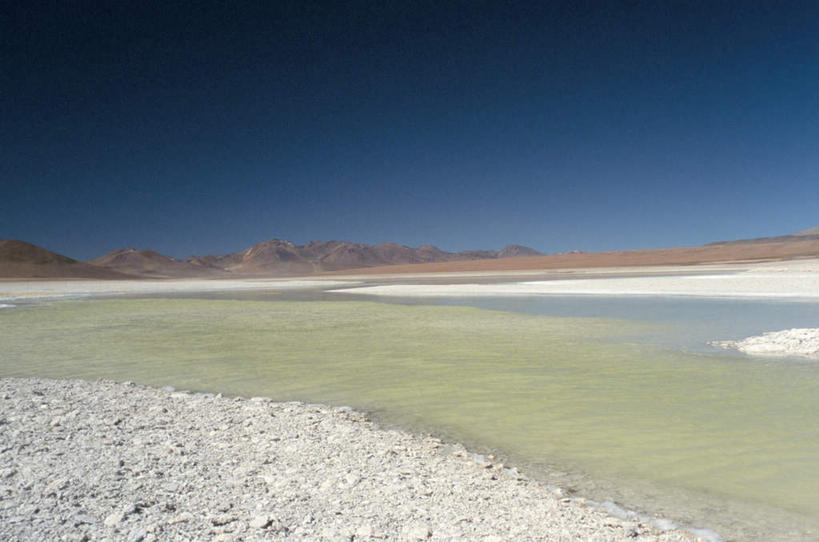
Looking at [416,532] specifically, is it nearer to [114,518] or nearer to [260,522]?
[260,522]

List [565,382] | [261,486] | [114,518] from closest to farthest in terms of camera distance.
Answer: [114,518]
[261,486]
[565,382]

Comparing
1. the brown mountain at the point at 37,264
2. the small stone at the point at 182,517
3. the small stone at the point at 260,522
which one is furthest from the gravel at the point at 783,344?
the brown mountain at the point at 37,264

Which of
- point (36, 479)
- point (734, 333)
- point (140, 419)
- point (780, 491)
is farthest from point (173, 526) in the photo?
point (734, 333)

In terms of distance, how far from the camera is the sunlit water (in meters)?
5.00

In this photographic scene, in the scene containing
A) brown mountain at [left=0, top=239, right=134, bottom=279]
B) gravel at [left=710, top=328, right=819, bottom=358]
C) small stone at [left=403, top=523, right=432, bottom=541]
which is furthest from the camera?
brown mountain at [left=0, top=239, right=134, bottom=279]

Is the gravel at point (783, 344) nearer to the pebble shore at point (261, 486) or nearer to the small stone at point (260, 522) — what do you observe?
the pebble shore at point (261, 486)

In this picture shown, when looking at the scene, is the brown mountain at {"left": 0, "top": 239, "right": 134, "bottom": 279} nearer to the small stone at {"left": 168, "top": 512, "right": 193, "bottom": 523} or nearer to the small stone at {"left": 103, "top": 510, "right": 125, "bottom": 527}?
the small stone at {"left": 103, "top": 510, "right": 125, "bottom": 527}

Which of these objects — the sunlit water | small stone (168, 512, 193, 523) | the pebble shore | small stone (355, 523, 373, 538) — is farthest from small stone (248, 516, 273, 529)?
the sunlit water

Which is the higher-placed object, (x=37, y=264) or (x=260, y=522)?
(x=37, y=264)

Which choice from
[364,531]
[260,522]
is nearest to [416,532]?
[364,531]

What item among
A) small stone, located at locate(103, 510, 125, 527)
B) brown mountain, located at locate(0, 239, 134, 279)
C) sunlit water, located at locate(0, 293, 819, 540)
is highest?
brown mountain, located at locate(0, 239, 134, 279)

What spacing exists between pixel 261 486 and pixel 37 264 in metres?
145

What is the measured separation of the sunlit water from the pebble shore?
65 cm

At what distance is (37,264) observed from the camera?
127000 mm
